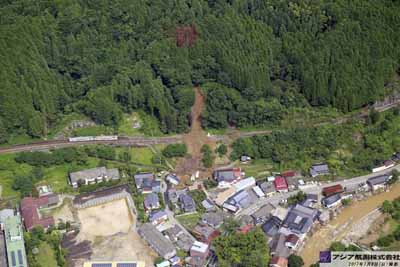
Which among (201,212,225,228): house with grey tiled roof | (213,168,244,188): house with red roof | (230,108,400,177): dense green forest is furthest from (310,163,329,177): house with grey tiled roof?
(201,212,225,228): house with grey tiled roof

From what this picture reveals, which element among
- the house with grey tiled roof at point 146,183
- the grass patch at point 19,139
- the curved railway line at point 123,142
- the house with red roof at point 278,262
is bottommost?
the house with red roof at point 278,262

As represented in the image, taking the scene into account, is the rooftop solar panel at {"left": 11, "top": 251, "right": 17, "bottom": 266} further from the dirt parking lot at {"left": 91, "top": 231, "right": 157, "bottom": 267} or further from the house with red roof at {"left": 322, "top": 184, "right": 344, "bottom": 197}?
the house with red roof at {"left": 322, "top": 184, "right": 344, "bottom": 197}

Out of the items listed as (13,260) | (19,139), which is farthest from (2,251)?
(19,139)

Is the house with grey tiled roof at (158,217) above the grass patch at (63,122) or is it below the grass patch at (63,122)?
below

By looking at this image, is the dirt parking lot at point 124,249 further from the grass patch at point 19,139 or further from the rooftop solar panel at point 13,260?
the grass patch at point 19,139

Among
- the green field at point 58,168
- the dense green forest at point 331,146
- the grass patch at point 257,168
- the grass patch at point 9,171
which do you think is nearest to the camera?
the grass patch at point 9,171

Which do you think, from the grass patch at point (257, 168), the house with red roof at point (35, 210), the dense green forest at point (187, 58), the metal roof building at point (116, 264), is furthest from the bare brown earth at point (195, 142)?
the house with red roof at point (35, 210)

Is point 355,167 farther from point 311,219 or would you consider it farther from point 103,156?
point 103,156

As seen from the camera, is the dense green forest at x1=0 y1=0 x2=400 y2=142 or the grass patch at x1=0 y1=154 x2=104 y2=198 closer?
the grass patch at x1=0 y1=154 x2=104 y2=198
